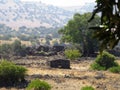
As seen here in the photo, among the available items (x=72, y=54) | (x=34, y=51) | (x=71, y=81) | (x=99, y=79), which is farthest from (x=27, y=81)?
(x=34, y=51)

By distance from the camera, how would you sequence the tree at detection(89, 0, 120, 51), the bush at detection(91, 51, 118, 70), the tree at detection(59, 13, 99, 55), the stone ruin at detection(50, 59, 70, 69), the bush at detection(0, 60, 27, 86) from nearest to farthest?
the tree at detection(89, 0, 120, 51), the bush at detection(0, 60, 27, 86), the bush at detection(91, 51, 118, 70), the stone ruin at detection(50, 59, 70, 69), the tree at detection(59, 13, 99, 55)

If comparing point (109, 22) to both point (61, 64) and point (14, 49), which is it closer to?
point (61, 64)

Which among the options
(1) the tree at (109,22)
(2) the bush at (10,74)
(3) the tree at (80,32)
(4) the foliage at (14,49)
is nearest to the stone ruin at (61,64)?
(2) the bush at (10,74)

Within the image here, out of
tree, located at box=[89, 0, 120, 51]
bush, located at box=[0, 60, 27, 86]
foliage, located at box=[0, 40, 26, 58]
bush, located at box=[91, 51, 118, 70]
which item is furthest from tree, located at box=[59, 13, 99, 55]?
tree, located at box=[89, 0, 120, 51]

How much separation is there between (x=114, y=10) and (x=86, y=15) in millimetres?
63469

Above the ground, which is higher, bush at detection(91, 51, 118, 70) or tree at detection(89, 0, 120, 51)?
tree at detection(89, 0, 120, 51)

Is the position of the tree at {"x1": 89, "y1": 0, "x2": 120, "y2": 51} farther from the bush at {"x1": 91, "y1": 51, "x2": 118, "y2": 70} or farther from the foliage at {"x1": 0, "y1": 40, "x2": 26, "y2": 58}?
the foliage at {"x1": 0, "y1": 40, "x2": 26, "y2": 58}

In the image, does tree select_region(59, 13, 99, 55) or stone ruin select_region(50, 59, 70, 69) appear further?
tree select_region(59, 13, 99, 55)

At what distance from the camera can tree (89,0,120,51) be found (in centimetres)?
521

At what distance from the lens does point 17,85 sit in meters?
30.8

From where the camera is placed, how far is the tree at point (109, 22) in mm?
5211

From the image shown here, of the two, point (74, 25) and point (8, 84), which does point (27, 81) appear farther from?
point (74, 25)

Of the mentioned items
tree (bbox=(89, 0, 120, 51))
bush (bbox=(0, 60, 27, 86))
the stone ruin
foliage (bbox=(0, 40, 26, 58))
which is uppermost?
tree (bbox=(89, 0, 120, 51))

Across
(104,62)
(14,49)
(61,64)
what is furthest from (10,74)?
(14,49)
